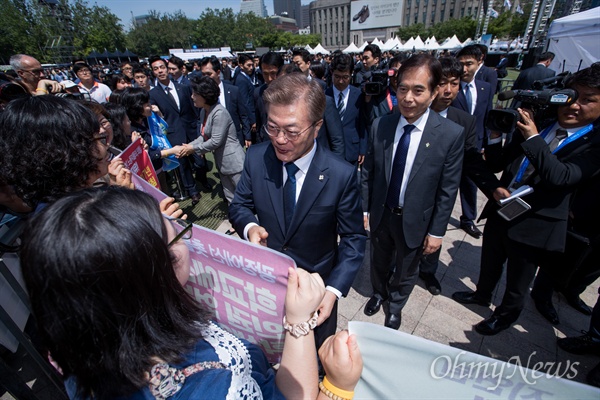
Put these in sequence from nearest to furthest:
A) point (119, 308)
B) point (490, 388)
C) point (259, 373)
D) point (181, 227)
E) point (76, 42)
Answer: point (119, 308) < point (490, 388) < point (259, 373) < point (181, 227) < point (76, 42)

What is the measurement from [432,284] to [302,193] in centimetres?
225

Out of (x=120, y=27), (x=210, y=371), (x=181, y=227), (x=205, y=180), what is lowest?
(x=205, y=180)

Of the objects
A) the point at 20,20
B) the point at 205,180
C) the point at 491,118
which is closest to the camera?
the point at 491,118

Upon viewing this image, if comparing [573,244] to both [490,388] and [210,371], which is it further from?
[210,371]

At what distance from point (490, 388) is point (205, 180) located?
18.6ft

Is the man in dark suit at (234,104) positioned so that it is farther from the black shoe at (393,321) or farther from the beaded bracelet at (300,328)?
the beaded bracelet at (300,328)

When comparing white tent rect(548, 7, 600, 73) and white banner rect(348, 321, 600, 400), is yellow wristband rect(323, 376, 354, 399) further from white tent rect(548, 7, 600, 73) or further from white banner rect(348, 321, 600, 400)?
white tent rect(548, 7, 600, 73)

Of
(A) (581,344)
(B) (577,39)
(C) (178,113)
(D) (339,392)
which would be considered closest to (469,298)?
(A) (581,344)

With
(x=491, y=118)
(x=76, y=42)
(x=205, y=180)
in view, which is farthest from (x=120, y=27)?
(x=491, y=118)

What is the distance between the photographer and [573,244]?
2225 mm

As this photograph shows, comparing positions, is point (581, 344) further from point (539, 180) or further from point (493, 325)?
point (539, 180)

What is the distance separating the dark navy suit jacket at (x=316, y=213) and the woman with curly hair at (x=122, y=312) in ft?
2.55

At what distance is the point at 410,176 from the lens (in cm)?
224

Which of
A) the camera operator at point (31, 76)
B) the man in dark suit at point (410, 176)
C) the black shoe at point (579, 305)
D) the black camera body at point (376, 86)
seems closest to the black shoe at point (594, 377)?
the black shoe at point (579, 305)
